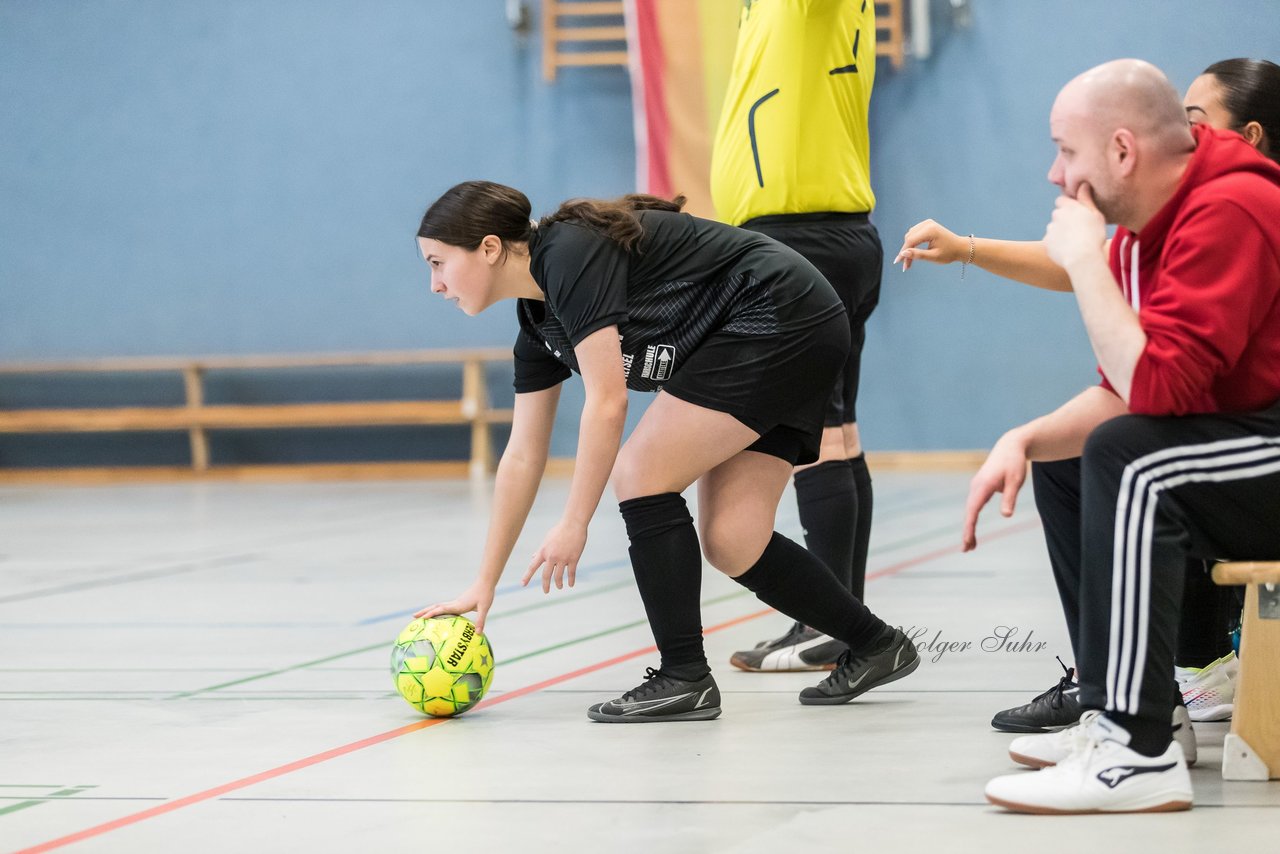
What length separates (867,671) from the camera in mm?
2643

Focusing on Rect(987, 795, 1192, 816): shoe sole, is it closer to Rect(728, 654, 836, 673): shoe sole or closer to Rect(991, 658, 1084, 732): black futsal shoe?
Rect(991, 658, 1084, 732): black futsal shoe

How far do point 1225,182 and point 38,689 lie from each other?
2406mm

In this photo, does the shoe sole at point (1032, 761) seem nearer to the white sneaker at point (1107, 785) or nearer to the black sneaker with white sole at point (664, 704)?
the white sneaker at point (1107, 785)

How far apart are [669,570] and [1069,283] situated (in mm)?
808

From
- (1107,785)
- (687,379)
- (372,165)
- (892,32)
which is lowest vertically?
(1107,785)

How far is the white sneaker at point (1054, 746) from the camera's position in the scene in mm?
2066

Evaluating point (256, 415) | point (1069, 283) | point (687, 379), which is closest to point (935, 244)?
point (1069, 283)

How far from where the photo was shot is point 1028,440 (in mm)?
1993

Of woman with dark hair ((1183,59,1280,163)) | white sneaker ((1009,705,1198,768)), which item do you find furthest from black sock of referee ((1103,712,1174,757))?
woman with dark hair ((1183,59,1280,163))


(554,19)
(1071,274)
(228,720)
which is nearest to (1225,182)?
(1071,274)

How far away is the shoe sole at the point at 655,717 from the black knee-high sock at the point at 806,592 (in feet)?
0.72

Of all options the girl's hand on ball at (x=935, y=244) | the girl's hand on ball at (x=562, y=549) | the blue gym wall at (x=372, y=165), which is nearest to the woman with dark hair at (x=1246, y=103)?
the girl's hand on ball at (x=935, y=244)

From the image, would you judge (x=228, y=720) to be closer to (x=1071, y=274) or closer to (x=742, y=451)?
(x=742, y=451)

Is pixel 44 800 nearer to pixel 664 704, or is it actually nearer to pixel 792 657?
pixel 664 704
